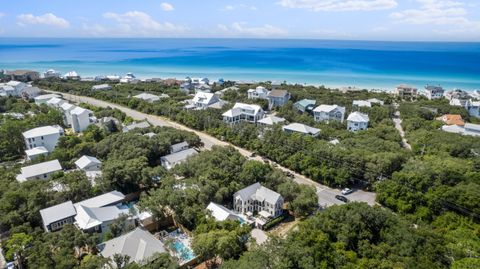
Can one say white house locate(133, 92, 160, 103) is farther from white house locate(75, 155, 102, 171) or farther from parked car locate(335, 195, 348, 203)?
parked car locate(335, 195, 348, 203)

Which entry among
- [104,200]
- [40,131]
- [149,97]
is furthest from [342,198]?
[149,97]

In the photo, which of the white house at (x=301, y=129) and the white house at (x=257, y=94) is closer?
the white house at (x=301, y=129)

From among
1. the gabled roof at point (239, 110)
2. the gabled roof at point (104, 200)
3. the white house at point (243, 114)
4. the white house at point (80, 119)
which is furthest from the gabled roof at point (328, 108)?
the white house at point (80, 119)

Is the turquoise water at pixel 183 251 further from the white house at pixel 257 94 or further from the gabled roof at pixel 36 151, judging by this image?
the white house at pixel 257 94

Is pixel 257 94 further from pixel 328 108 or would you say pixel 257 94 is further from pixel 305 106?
pixel 328 108

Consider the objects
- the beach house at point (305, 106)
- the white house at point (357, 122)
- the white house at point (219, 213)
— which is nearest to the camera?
the white house at point (219, 213)

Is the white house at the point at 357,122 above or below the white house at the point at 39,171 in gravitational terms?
above

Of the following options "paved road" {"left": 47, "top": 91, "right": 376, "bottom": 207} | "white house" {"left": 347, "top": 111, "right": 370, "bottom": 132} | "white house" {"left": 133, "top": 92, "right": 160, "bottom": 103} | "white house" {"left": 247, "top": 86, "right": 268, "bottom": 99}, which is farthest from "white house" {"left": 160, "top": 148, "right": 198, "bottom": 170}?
"white house" {"left": 247, "top": 86, "right": 268, "bottom": 99}
